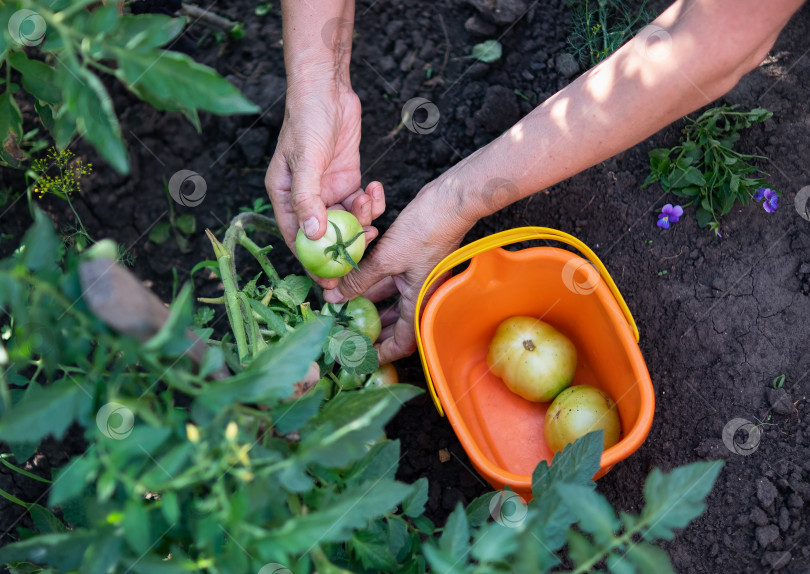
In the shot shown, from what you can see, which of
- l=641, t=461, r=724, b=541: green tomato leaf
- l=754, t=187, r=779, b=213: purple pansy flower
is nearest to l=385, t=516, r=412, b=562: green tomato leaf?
l=641, t=461, r=724, b=541: green tomato leaf

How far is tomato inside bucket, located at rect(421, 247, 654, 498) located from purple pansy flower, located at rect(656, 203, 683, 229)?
0.43 meters

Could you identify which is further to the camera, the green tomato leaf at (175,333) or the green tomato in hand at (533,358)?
the green tomato in hand at (533,358)

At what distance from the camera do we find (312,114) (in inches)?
68.5

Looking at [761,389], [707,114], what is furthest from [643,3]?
[761,389]

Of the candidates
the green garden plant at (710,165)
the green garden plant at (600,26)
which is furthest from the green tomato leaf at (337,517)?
the green garden plant at (600,26)

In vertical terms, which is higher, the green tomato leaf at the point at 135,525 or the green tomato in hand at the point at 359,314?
the green tomato leaf at the point at 135,525

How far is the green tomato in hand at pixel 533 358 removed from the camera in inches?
71.7

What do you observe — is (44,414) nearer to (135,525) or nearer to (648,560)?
(135,525)

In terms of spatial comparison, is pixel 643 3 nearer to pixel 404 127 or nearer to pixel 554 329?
pixel 404 127

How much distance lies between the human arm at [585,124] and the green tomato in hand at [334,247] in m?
0.13

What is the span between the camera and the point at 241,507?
0.76 meters

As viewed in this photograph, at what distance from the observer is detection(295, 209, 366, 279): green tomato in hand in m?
1.60

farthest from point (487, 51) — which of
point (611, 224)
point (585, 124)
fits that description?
point (585, 124)

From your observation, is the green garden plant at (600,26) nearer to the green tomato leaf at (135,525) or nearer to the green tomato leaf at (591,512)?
the green tomato leaf at (591,512)
